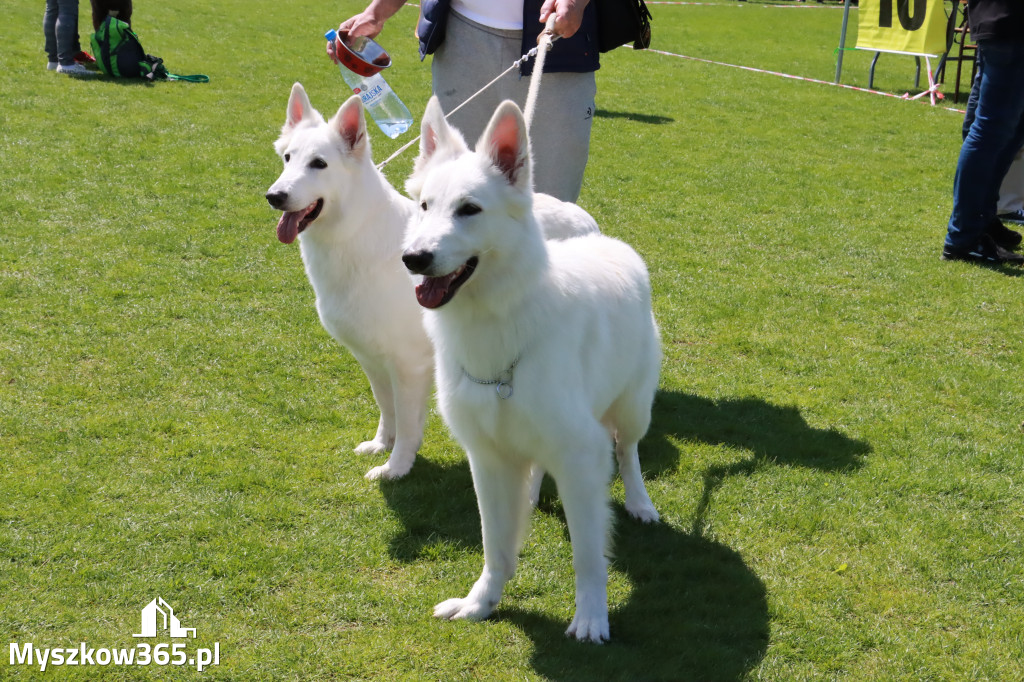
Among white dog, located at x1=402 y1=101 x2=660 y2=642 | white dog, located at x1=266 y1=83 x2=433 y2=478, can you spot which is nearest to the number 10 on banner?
white dog, located at x1=266 y1=83 x2=433 y2=478

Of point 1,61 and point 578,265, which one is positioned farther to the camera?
point 1,61

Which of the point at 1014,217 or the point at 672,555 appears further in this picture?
the point at 1014,217

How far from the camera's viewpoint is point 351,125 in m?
4.01

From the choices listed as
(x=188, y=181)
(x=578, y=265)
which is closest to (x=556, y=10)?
(x=578, y=265)

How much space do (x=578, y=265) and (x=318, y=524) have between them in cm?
173

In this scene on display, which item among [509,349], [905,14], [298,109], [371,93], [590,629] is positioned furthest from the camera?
[905,14]

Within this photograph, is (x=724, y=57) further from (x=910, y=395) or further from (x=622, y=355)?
(x=622, y=355)

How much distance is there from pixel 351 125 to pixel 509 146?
131cm

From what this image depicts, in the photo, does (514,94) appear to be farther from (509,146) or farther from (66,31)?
(66,31)

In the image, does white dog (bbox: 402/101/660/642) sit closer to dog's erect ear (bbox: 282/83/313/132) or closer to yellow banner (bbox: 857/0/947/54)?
dog's erect ear (bbox: 282/83/313/132)

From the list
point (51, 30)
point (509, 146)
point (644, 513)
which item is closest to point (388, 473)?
point (644, 513)

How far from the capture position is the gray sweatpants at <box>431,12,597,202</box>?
4574 millimetres

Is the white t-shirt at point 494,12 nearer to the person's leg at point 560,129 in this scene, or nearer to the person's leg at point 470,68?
the person's leg at point 470,68

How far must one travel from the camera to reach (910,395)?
536cm
